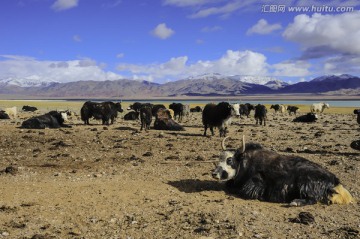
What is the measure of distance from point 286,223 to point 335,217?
100 cm

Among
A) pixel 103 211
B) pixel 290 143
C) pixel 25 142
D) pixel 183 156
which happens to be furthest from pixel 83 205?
pixel 290 143

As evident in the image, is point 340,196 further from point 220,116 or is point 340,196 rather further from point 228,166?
point 220,116

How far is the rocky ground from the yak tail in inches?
5.8

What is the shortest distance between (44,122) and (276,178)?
1632 centimetres

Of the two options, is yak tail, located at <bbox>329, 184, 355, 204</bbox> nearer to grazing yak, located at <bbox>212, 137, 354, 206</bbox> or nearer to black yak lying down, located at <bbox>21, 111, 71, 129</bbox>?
grazing yak, located at <bbox>212, 137, 354, 206</bbox>

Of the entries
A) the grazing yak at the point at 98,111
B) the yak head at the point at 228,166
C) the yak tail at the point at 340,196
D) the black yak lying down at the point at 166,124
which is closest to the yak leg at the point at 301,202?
the yak tail at the point at 340,196

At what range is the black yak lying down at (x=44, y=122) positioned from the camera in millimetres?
21062

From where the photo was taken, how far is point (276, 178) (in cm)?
818

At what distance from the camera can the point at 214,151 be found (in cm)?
1434

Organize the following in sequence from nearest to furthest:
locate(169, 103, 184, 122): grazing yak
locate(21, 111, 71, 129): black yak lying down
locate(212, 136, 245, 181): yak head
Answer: locate(212, 136, 245, 181): yak head, locate(21, 111, 71, 129): black yak lying down, locate(169, 103, 184, 122): grazing yak

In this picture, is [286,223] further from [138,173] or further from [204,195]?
[138,173]

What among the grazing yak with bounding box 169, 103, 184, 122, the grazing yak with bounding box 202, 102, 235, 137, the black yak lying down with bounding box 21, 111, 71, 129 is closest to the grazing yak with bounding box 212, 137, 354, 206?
the grazing yak with bounding box 202, 102, 235, 137

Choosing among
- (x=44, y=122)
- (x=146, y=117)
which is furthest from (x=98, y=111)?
(x=146, y=117)

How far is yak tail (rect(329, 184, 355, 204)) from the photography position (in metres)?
7.79
